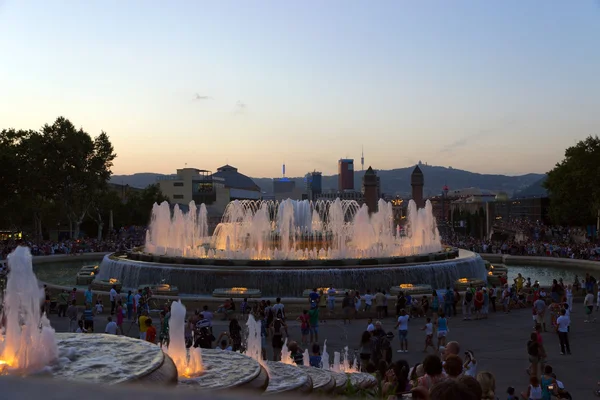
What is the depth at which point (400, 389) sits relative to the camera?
7.77 m

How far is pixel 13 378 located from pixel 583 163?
6172cm

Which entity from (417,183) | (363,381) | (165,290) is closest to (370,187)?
(417,183)

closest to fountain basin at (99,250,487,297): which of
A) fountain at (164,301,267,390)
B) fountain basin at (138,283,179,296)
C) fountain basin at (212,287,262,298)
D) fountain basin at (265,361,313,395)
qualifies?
fountain basin at (212,287,262,298)

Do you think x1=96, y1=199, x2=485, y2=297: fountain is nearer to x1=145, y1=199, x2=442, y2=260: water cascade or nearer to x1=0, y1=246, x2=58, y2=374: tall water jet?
x1=145, y1=199, x2=442, y2=260: water cascade

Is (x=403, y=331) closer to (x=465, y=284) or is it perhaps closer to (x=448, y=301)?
(x=448, y=301)

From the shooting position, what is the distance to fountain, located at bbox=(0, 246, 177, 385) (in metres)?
5.95

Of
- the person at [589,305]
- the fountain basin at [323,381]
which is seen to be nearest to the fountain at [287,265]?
the person at [589,305]

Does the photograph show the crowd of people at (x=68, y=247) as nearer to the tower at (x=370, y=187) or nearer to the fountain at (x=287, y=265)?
the fountain at (x=287, y=265)

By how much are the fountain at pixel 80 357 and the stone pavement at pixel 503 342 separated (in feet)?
24.4

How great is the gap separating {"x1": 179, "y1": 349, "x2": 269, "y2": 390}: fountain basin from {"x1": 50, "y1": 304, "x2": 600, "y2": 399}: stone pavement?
6078mm

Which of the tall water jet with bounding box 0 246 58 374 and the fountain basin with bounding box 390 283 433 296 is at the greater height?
the tall water jet with bounding box 0 246 58 374

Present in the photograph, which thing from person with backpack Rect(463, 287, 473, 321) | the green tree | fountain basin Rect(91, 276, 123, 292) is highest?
the green tree

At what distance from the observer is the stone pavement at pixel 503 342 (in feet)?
41.1

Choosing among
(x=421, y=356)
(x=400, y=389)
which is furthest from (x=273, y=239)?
(x=400, y=389)
